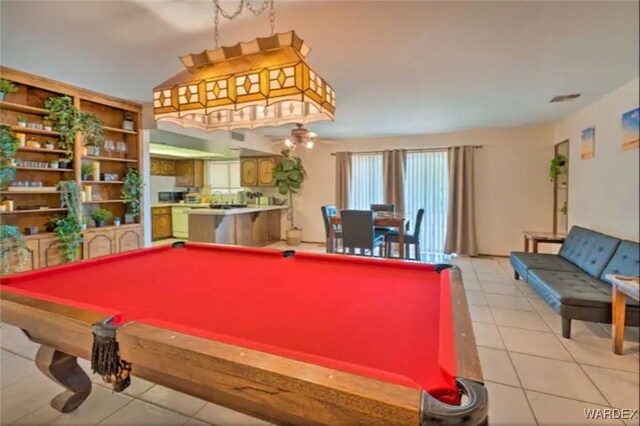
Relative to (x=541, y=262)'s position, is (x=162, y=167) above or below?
above

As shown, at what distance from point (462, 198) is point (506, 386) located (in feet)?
14.2

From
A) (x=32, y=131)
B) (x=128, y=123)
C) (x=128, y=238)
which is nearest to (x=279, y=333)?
(x=32, y=131)

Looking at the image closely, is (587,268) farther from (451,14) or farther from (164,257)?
(164,257)

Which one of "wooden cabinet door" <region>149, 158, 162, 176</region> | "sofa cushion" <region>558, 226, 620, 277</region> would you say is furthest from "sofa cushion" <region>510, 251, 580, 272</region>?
"wooden cabinet door" <region>149, 158, 162, 176</region>

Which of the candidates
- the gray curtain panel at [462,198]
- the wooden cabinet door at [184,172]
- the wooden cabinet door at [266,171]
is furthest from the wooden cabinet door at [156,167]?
the gray curtain panel at [462,198]

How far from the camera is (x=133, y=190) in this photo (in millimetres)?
4344

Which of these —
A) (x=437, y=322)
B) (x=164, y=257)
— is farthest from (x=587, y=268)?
(x=164, y=257)

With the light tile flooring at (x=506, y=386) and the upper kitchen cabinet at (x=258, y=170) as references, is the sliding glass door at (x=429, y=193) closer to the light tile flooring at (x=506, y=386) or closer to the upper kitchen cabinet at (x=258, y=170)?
the upper kitchen cabinet at (x=258, y=170)

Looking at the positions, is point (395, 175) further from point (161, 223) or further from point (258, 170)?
point (161, 223)

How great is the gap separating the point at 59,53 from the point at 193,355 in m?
3.05

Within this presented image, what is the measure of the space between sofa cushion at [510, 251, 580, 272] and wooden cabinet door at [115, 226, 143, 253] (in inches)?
190

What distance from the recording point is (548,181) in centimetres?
545

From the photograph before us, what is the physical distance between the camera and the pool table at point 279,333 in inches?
31.6

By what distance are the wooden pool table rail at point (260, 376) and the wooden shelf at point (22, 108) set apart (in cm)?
298
